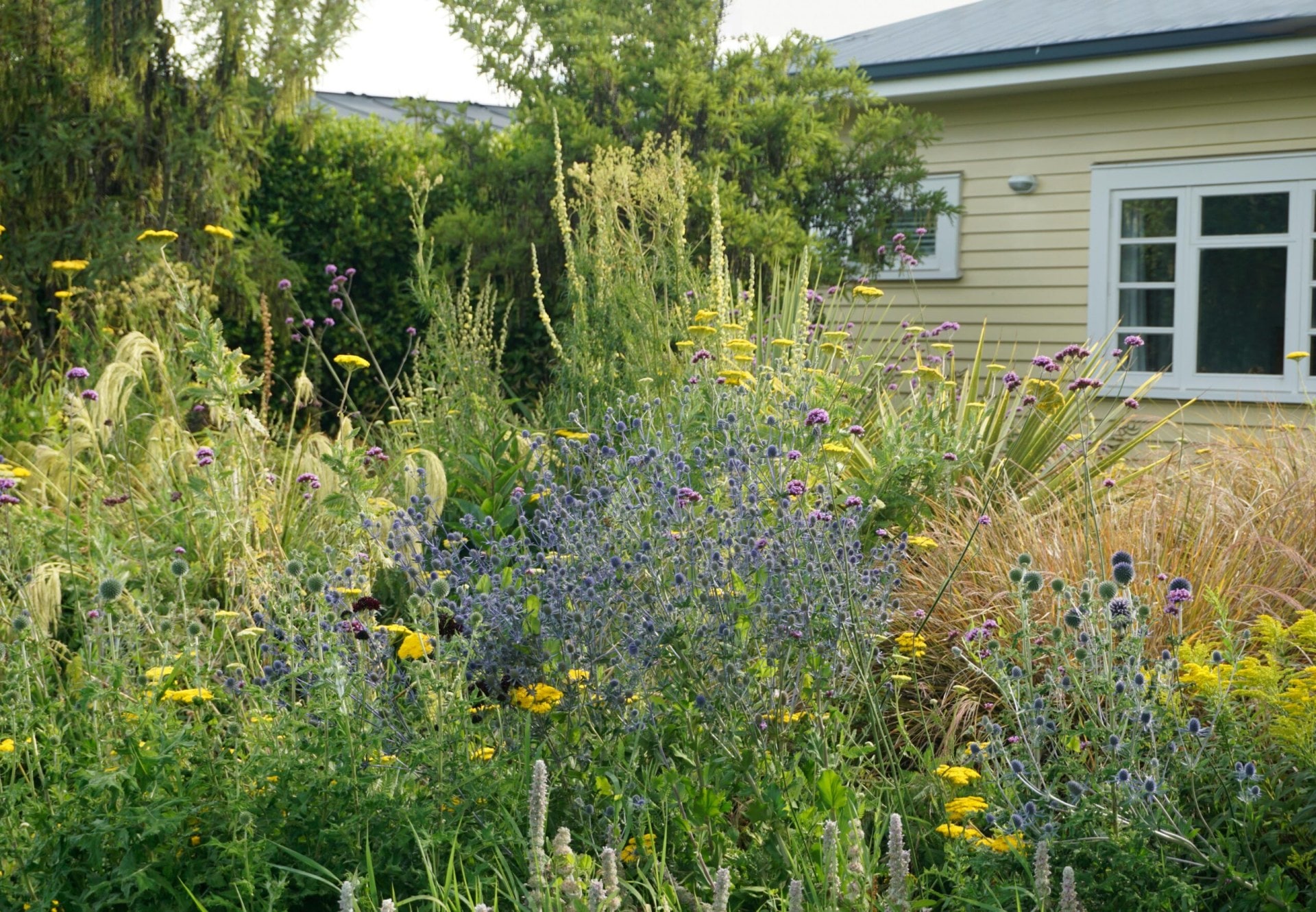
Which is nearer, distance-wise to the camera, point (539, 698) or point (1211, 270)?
point (539, 698)

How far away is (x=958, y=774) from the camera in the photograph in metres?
2.82

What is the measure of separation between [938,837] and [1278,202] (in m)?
8.31

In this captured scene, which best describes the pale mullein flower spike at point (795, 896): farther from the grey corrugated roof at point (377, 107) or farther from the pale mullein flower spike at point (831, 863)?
the grey corrugated roof at point (377, 107)

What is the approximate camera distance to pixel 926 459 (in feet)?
16.9

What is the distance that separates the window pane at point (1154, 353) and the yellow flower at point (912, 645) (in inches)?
279

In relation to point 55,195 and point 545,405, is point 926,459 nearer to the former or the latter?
point 545,405

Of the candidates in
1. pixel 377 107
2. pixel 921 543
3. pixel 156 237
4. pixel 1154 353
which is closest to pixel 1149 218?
pixel 1154 353

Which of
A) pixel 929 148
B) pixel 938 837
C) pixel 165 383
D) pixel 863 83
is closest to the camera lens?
pixel 938 837

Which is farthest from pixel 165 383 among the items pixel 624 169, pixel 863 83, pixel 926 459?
pixel 863 83

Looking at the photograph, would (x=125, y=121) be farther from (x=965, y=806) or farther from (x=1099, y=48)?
(x=965, y=806)

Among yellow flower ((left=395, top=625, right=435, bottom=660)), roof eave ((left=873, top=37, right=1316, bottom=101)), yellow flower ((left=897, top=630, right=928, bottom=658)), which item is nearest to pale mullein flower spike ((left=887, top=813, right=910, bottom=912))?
yellow flower ((left=395, top=625, right=435, bottom=660))

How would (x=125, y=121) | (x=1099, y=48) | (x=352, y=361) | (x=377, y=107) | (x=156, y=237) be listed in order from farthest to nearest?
(x=377, y=107), (x=1099, y=48), (x=125, y=121), (x=352, y=361), (x=156, y=237)

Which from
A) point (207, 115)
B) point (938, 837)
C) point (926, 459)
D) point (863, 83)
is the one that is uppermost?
point (863, 83)

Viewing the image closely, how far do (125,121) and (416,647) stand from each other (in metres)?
7.08
